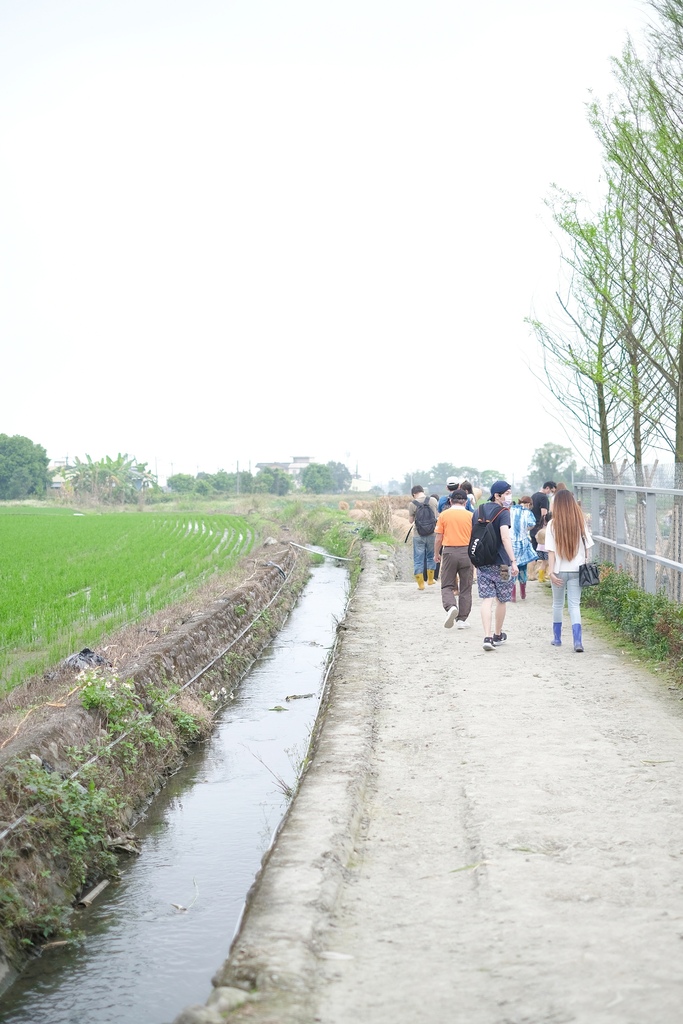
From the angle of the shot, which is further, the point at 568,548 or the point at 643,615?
the point at 643,615

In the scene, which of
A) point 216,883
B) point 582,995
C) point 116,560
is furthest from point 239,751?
point 116,560

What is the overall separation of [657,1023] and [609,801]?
2.71 m

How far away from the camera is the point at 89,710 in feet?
27.0

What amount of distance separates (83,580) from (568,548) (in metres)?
11.8

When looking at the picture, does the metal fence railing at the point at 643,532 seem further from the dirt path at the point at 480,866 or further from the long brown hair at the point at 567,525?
the dirt path at the point at 480,866

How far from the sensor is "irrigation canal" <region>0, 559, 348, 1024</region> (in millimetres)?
5062

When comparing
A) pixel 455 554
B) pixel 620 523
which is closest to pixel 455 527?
pixel 455 554

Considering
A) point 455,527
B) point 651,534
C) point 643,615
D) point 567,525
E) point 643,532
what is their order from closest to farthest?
point 567,525 → point 643,615 → point 651,534 → point 455,527 → point 643,532

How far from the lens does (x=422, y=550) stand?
17.9 metres

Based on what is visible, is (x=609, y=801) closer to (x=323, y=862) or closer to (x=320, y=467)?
(x=323, y=862)

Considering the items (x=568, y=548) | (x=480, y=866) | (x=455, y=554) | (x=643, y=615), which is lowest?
(x=480, y=866)

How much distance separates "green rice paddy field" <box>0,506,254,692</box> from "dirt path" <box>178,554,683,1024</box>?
14.6 feet

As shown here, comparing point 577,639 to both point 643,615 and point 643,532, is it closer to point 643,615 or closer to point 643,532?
point 643,615

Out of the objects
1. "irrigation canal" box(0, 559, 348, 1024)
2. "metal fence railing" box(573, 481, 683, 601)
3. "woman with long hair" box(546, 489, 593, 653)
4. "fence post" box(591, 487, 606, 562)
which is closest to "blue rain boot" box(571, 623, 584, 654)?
"woman with long hair" box(546, 489, 593, 653)
